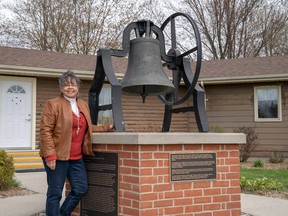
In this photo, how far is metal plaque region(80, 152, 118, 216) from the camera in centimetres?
463

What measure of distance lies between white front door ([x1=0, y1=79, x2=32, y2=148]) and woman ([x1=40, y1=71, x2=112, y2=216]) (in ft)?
29.0

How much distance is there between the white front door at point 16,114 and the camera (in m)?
12.8

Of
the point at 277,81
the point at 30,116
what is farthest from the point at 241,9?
the point at 30,116

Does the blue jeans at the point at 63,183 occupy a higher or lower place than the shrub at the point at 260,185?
higher

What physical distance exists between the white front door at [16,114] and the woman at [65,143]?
883 centimetres

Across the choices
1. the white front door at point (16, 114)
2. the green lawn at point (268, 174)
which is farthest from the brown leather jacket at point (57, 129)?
the white front door at point (16, 114)

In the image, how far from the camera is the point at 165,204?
4477 millimetres

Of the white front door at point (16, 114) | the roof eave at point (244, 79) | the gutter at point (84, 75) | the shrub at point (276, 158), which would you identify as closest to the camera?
the gutter at point (84, 75)

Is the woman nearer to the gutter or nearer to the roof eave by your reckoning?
the gutter

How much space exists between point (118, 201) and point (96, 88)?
152cm

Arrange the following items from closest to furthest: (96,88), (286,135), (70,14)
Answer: (96,88), (286,135), (70,14)

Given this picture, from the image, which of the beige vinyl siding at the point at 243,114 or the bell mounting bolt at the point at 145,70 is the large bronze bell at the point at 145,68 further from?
the beige vinyl siding at the point at 243,114

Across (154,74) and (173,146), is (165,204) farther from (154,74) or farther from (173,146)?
(154,74)

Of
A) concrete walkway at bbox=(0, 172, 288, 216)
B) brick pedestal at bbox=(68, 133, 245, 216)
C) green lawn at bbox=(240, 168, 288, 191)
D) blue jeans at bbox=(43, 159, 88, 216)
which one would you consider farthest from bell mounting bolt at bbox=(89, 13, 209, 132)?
green lawn at bbox=(240, 168, 288, 191)
